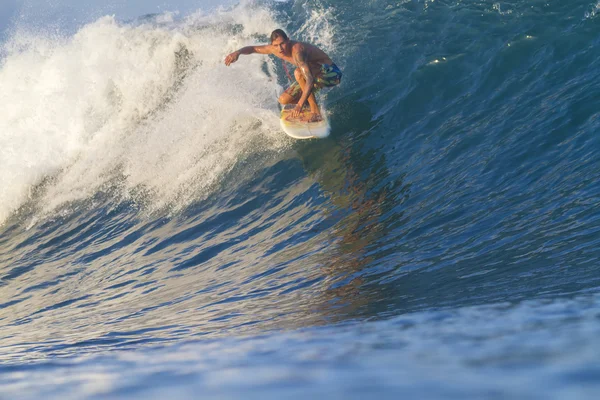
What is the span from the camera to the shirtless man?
6.91 metres

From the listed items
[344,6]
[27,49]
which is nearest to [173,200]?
[344,6]

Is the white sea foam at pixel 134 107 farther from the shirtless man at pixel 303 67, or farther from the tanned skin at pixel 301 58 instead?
the tanned skin at pixel 301 58

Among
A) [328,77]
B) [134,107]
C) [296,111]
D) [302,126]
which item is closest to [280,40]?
[328,77]

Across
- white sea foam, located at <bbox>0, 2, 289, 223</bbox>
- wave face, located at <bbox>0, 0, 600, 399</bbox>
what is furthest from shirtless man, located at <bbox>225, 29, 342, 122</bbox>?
white sea foam, located at <bbox>0, 2, 289, 223</bbox>

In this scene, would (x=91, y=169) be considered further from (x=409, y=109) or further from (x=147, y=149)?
(x=409, y=109)

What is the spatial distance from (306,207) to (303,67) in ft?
5.19

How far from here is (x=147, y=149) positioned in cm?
955

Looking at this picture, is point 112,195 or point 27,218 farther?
point 27,218

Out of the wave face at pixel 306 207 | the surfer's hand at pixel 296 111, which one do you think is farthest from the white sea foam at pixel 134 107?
the surfer's hand at pixel 296 111

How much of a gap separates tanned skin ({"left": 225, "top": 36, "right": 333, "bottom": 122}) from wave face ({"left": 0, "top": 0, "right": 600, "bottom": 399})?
810 mm

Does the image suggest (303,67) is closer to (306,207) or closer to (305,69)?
(305,69)

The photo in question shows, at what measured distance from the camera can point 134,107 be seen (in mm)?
10992

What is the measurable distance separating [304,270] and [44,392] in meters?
3.69

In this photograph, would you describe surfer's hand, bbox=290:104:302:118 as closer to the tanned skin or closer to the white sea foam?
the tanned skin
